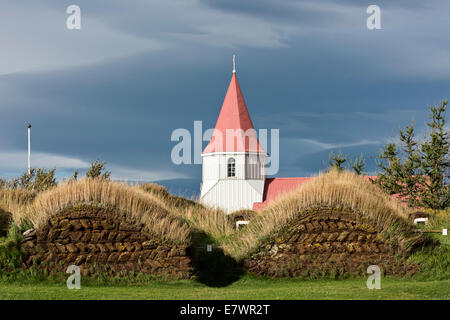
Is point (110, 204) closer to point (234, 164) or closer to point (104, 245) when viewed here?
point (104, 245)

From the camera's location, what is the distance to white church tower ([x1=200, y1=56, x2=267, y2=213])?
165 feet

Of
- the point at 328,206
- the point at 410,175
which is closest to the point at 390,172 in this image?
the point at 410,175

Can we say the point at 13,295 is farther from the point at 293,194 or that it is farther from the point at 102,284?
the point at 293,194

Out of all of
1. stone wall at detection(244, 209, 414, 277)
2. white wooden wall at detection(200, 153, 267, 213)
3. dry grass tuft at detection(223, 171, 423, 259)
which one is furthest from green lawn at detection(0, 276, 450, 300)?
white wooden wall at detection(200, 153, 267, 213)

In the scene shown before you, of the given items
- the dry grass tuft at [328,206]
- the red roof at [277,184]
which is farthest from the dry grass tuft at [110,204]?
the red roof at [277,184]

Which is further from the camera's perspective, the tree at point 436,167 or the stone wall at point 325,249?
the tree at point 436,167

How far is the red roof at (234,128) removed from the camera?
49.6 meters

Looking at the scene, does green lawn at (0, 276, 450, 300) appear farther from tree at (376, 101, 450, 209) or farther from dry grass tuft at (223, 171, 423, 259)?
tree at (376, 101, 450, 209)

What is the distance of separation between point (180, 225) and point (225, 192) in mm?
39583

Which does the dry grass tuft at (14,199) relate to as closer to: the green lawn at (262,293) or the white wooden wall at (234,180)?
the green lawn at (262,293)

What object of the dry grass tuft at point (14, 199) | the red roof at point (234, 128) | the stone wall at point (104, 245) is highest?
the red roof at point (234, 128)

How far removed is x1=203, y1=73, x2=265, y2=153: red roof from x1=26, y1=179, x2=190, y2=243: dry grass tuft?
3630 cm
